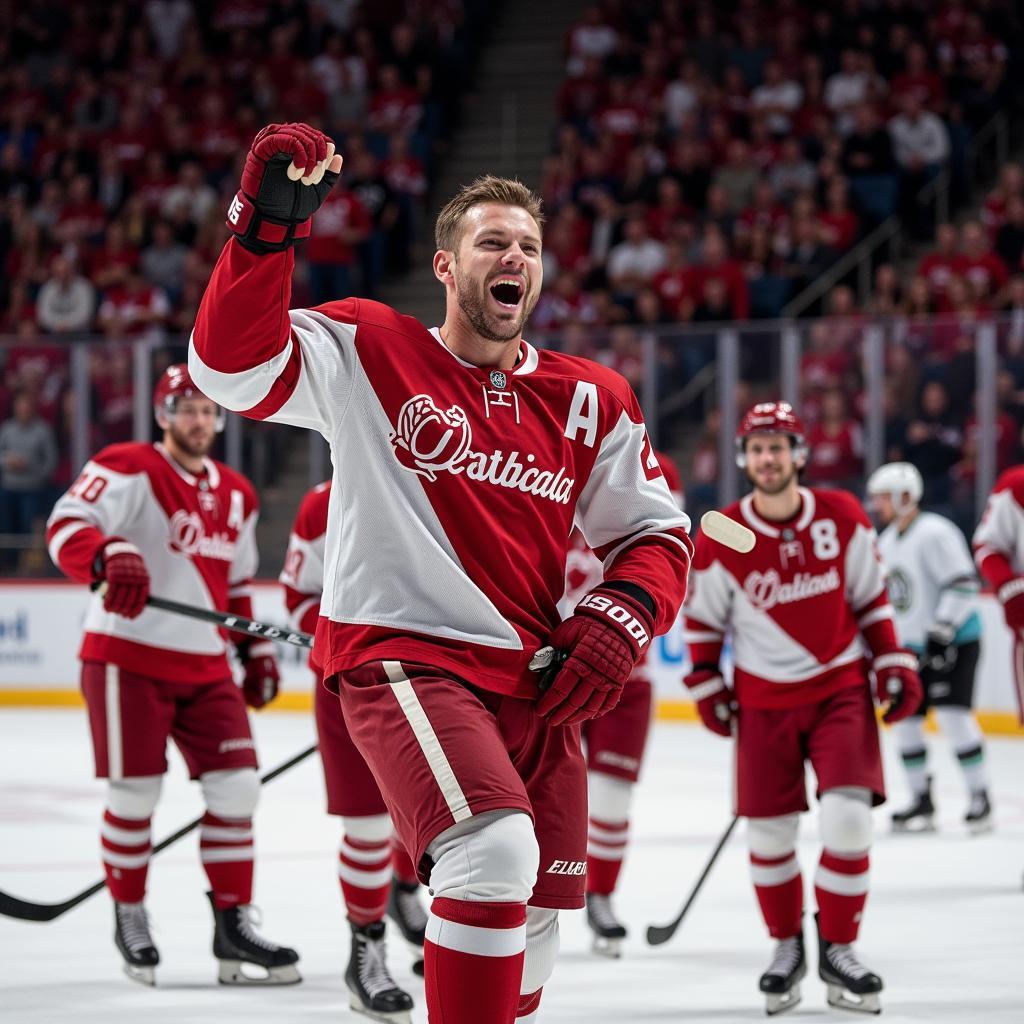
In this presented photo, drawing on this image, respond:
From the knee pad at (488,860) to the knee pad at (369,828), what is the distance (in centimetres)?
174

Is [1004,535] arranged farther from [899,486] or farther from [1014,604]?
[899,486]

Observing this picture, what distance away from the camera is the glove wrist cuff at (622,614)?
266cm

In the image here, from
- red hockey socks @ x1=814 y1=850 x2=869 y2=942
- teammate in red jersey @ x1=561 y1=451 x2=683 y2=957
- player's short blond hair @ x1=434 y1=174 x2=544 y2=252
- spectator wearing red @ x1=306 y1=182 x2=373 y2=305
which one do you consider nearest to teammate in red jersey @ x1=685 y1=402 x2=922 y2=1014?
red hockey socks @ x1=814 y1=850 x2=869 y2=942

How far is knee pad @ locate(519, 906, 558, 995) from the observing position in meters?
2.81

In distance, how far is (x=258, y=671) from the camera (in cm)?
468

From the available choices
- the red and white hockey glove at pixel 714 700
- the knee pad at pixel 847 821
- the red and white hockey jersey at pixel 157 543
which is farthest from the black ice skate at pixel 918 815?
the red and white hockey jersey at pixel 157 543

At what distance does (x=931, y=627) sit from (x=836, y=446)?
2.57 metres

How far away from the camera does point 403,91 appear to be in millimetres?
14047

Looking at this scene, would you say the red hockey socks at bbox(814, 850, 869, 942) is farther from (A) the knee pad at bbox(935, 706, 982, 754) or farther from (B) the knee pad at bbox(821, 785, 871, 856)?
(A) the knee pad at bbox(935, 706, 982, 754)

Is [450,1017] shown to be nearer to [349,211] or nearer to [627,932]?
[627,932]

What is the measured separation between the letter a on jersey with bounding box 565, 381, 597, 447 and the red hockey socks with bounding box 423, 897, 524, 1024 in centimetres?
75

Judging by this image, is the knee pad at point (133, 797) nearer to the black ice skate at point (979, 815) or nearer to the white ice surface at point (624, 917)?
the white ice surface at point (624, 917)

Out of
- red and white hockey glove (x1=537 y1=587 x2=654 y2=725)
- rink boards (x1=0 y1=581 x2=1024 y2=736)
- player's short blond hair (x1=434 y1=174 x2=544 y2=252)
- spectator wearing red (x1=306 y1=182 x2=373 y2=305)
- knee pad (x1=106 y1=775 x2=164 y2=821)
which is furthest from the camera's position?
spectator wearing red (x1=306 y1=182 x2=373 y2=305)

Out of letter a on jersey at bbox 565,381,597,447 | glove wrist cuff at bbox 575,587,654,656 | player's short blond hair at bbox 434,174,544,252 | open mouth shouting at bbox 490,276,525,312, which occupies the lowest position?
glove wrist cuff at bbox 575,587,654,656
